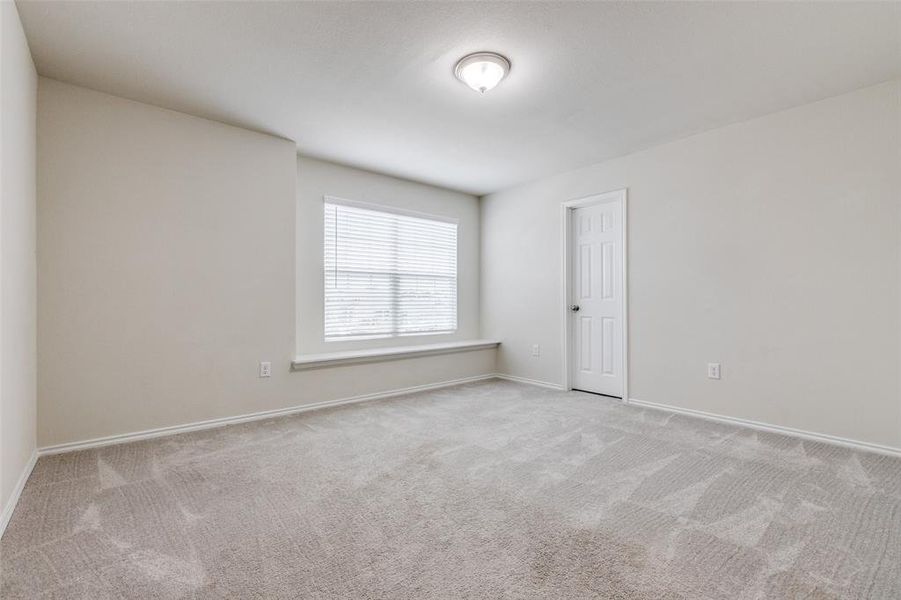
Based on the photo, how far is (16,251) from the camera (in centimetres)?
215

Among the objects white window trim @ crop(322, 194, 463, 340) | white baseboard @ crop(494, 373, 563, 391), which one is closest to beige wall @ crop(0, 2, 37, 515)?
white window trim @ crop(322, 194, 463, 340)

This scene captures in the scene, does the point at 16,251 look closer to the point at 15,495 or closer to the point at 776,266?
the point at 15,495

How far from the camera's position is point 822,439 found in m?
2.93

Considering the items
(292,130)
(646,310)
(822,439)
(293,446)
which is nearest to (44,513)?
(293,446)

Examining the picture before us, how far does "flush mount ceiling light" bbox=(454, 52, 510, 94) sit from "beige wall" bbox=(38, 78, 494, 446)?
6.39 ft

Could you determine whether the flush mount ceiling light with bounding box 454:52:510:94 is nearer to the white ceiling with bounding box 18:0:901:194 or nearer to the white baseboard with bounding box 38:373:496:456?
the white ceiling with bounding box 18:0:901:194

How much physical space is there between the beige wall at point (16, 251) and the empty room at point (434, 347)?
0.03 meters

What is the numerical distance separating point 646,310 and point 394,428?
255 cm

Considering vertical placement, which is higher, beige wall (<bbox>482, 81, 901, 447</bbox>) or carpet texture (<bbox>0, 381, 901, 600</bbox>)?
beige wall (<bbox>482, 81, 901, 447</bbox>)

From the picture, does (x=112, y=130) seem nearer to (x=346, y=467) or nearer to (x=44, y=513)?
(x=44, y=513)

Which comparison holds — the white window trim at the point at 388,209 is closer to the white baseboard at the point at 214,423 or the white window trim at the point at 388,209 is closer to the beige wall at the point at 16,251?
the white baseboard at the point at 214,423

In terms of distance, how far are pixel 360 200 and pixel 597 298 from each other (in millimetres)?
2758

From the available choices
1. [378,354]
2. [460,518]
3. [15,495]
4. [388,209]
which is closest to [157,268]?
[15,495]

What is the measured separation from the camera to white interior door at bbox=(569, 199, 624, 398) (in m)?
4.24
